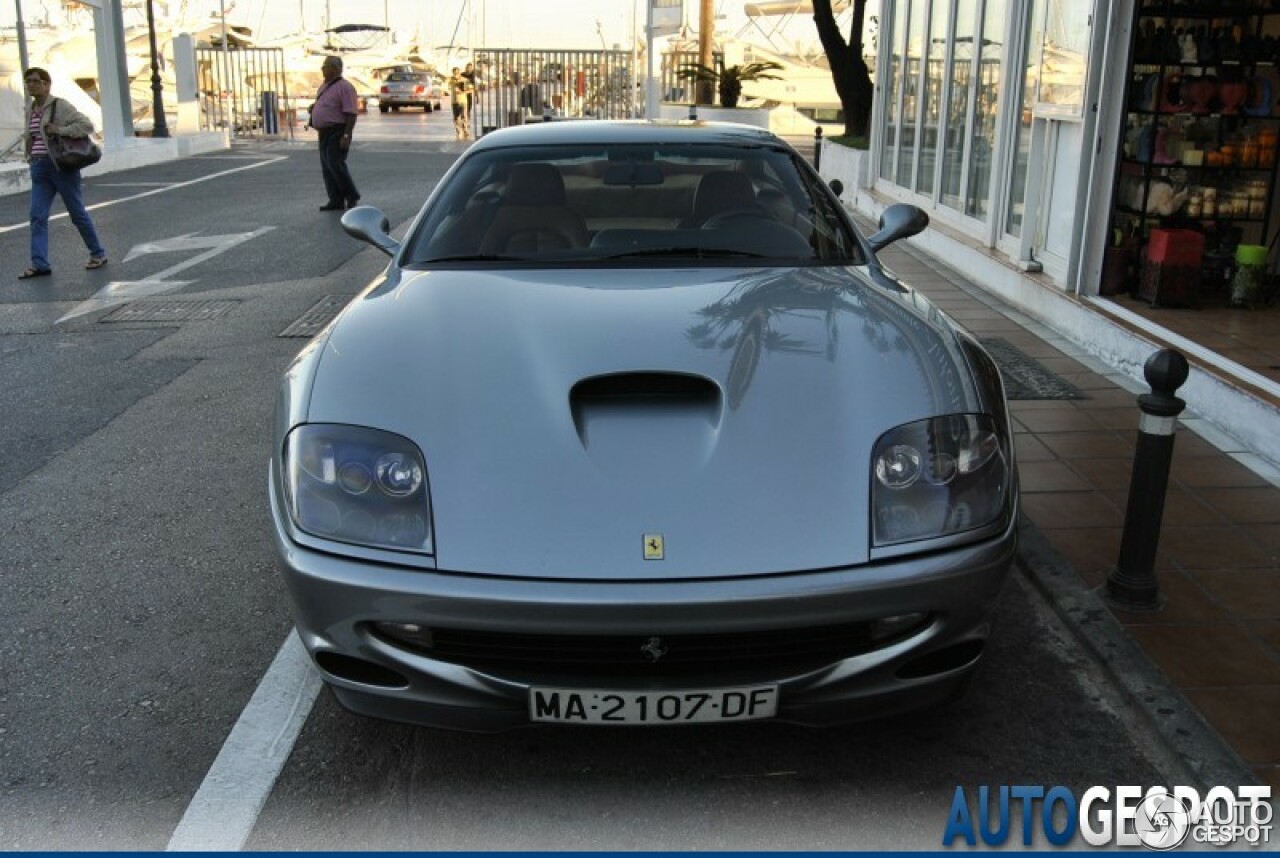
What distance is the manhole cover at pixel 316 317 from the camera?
26.1 ft

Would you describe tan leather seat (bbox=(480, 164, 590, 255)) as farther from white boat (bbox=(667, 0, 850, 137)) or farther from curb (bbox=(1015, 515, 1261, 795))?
white boat (bbox=(667, 0, 850, 137))

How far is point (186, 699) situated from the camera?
3309 mm

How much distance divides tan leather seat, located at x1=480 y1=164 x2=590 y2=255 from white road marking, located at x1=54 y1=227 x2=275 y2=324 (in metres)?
5.43

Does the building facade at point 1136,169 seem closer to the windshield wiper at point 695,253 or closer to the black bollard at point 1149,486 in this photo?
the black bollard at point 1149,486

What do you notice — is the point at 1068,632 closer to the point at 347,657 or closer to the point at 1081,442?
the point at 1081,442

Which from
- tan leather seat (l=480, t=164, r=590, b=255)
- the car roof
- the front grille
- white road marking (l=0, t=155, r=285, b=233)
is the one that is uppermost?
the car roof

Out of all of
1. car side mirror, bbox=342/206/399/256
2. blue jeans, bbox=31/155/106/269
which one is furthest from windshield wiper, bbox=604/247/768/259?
blue jeans, bbox=31/155/106/269

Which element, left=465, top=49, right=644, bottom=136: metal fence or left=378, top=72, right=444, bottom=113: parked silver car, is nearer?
left=465, top=49, right=644, bottom=136: metal fence

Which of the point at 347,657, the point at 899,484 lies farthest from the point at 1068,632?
the point at 347,657

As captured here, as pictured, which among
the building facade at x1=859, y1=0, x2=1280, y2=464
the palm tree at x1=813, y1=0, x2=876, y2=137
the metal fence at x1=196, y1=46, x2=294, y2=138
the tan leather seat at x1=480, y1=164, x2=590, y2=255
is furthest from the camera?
the metal fence at x1=196, y1=46, x2=294, y2=138

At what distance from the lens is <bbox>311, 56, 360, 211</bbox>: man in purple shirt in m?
14.6

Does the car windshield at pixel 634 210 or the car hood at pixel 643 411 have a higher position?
the car windshield at pixel 634 210

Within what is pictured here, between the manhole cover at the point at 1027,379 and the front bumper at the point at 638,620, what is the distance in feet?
11.8

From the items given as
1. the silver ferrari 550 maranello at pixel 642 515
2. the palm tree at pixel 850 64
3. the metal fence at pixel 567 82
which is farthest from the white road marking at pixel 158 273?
the metal fence at pixel 567 82
